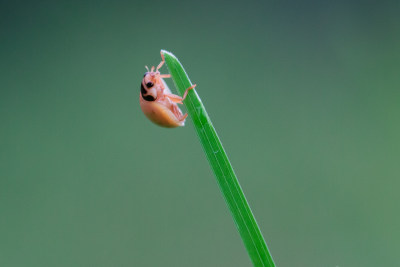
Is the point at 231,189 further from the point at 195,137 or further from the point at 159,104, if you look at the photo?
the point at 195,137

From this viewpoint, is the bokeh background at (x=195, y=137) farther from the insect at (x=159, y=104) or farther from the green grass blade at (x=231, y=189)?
the green grass blade at (x=231, y=189)

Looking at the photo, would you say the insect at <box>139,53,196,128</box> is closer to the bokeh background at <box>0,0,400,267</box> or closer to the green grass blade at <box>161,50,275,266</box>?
the green grass blade at <box>161,50,275,266</box>

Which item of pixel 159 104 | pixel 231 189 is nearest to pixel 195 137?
pixel 159 104

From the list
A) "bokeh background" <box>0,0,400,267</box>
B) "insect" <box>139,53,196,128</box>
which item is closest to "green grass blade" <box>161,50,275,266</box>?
"insect" <box>139,53,196,128</box>

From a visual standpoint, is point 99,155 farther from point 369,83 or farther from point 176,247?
point 369,83

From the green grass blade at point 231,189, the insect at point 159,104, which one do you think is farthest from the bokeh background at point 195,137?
the green grass blade at point 231,189

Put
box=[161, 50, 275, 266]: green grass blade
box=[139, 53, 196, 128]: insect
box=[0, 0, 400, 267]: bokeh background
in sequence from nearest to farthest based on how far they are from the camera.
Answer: box=[161, 50, 275, 266]: green grass blade < box=[139, 53, 196, 128]: insect < box=[0, 0, 400, 267]: bokeh background

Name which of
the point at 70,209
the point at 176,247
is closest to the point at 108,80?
the point at 70,209
